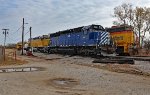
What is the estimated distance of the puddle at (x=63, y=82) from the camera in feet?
48.8

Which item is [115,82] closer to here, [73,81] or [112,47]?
[73,81]

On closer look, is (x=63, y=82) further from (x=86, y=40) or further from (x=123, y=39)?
(x=123, y=39)

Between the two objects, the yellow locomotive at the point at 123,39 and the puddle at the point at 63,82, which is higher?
the yellow locomotive at the point at 123,39

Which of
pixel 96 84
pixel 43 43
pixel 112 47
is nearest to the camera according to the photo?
pixel 96 84

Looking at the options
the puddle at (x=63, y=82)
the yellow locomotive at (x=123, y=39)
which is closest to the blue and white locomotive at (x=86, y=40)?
the yellow locomotive at (x=123, y=39)

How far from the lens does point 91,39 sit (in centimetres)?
3931

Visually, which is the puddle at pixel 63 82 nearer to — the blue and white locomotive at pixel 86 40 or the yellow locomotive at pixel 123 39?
the blue and white locomotive at pixel 86 40

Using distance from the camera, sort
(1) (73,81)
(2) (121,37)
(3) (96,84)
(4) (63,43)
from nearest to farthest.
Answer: (3) (96,84), (1) (73,81), (2) (121,37), (4) (63,43)

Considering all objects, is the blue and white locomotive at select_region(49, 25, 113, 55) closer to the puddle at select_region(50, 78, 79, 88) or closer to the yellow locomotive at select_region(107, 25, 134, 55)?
the yellow locomotive at select_region(107, 25, 134, 55)

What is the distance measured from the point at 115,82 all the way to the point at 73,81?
2126 mm

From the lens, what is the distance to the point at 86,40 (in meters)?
40.5

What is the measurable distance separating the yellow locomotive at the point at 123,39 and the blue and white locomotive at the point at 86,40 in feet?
8.65

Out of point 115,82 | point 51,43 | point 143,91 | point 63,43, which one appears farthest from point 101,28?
point 143,91

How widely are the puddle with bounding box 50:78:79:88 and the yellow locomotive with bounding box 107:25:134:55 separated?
81.2ft
